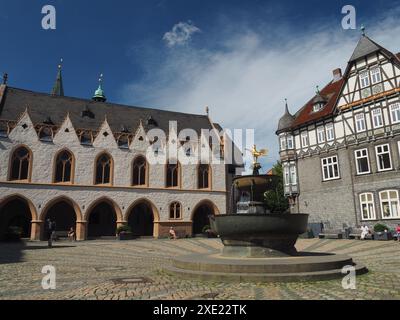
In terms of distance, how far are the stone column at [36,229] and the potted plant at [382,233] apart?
90.6 ft

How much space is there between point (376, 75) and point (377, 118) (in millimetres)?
3652

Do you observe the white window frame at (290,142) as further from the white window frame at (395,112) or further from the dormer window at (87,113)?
the dormer window at (87,113)

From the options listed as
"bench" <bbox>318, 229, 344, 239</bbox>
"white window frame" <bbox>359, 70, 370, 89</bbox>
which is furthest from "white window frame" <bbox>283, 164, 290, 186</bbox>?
"white window frame" <bbox>359, 70, 370, 89</bbox>

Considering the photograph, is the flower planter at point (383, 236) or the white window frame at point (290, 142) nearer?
the flower planter at point (383, 236)

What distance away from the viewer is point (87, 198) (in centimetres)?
3189

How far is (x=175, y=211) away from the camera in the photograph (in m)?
35.6

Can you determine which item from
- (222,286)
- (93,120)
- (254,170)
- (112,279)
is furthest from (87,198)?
(222,286)

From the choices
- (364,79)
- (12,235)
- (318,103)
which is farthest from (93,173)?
(364,79)

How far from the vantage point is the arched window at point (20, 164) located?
30.2 m

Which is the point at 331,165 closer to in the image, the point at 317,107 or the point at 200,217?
the point at 317,107

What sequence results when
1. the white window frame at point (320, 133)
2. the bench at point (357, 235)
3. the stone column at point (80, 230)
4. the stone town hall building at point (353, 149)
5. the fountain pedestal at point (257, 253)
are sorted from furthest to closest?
the white window frame at point (320, 133) < the stone column at point (80, 230) < the stone town hall building at point (353, 149) < the bench at point (357, 235) < the fountain pedestal at point (257, 253)

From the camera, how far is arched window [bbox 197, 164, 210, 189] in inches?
1484

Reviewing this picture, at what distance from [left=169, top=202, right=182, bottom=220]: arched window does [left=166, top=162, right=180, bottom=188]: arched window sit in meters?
2.09

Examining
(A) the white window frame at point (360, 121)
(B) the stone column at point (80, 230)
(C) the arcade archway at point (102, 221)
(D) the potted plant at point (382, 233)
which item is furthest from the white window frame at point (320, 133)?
(B) the stone column at point (80, 230)
